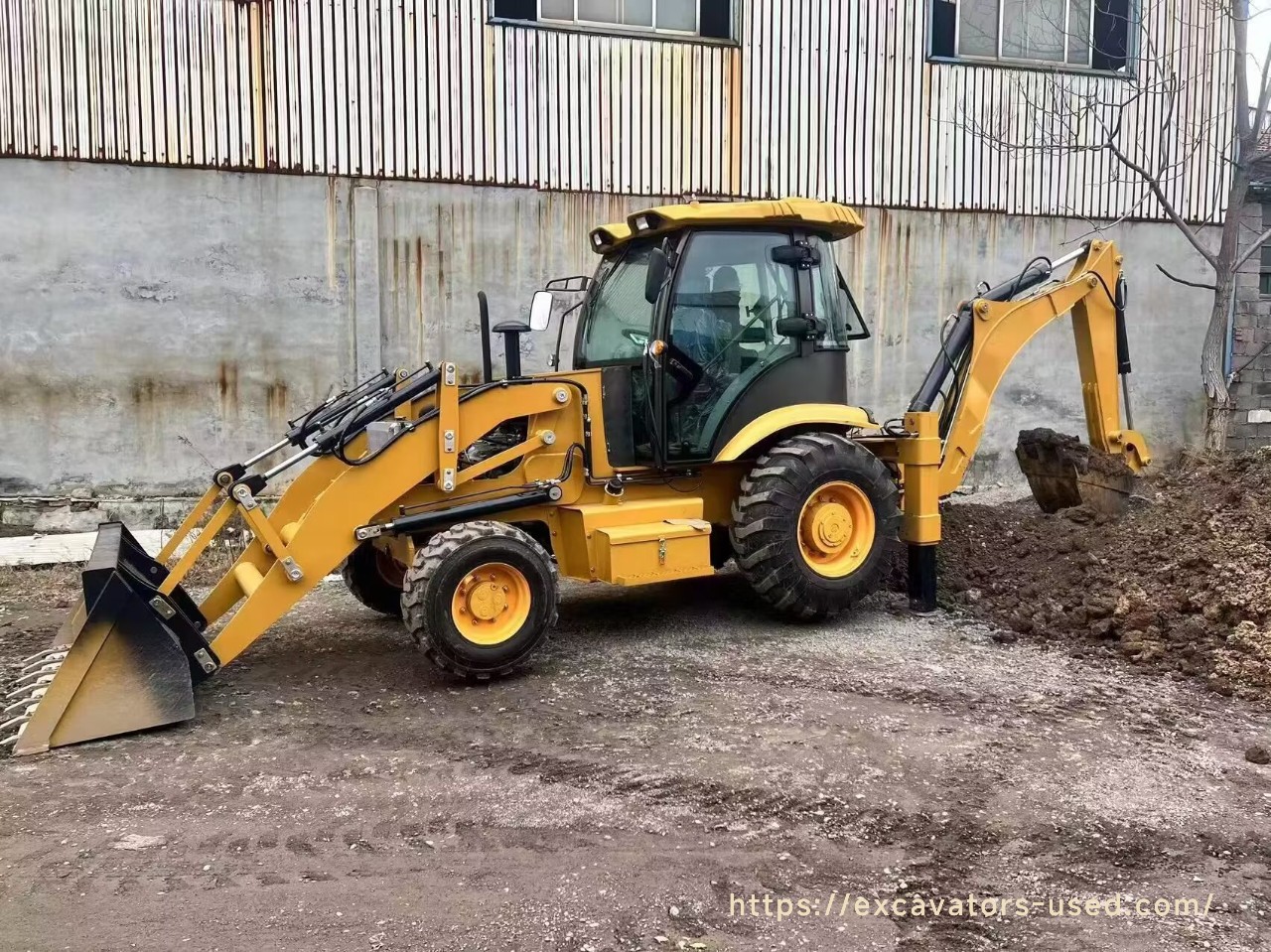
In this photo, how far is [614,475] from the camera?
5.88 meters

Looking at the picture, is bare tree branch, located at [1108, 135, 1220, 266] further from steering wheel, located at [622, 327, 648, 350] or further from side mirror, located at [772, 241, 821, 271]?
steering wheel, located at [622, 327, 648, 350]

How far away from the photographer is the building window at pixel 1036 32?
11.1 meters

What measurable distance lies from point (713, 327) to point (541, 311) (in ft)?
3.41

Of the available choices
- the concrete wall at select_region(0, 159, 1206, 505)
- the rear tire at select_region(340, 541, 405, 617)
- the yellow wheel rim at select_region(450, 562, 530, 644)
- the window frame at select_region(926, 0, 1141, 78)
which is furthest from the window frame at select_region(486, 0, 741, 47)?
the yellow wheel rim at select_region(450, 562, 530, 644)

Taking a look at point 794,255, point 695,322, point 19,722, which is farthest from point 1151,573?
point 19,722

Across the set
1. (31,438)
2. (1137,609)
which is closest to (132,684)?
(1137,609)

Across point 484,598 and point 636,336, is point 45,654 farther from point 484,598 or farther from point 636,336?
point 636,336

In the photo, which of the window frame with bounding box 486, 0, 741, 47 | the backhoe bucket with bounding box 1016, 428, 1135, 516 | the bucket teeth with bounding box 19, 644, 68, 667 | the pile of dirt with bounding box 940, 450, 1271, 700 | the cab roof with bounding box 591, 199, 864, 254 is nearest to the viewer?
the bucket teeth with bounding box 19, 644, 68, 667

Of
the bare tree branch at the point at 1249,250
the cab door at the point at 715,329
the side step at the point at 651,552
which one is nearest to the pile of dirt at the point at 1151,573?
the side step at the point at 651,552

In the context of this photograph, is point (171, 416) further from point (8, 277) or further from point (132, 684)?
point (132, 684)

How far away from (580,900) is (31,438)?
818 centimetres

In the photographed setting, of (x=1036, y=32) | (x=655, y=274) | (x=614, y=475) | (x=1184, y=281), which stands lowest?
(x=614, y=475)

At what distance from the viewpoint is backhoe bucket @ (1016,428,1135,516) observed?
711cm

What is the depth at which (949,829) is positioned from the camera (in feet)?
11.4
